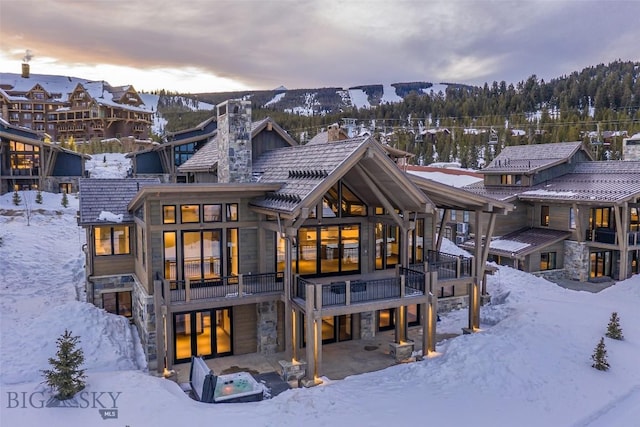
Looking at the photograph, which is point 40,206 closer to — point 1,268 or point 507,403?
point 1,268

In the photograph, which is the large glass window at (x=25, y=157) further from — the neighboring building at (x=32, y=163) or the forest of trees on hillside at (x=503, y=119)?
the forest of trees on hillside at (x=503, y=119)

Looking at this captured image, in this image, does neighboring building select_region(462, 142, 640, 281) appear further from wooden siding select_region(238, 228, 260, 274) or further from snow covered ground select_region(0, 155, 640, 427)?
wooden siding select_region(238, 228, 260, 274)

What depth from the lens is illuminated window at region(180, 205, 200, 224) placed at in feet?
47.3

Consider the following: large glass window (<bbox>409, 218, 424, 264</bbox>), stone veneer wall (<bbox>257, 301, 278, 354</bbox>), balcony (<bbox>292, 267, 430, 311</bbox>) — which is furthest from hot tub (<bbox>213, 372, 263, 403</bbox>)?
large glass window (<bbox>409, 218, 424, 264</bbox>)

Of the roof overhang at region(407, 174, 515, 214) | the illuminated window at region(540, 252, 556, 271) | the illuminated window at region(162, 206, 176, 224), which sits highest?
the roof overhang at region(407, 174, 515, 214)

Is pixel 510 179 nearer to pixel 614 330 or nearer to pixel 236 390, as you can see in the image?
pixel 614 330

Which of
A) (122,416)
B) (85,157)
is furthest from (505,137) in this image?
(122,416)

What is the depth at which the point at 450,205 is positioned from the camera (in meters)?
17.8

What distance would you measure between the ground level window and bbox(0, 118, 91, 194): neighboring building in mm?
23836

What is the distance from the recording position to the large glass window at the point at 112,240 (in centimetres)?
1742

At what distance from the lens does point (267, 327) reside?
15.4m

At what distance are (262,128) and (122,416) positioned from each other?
44.6 ft

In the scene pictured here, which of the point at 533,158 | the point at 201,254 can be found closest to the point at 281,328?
the point at 201,254

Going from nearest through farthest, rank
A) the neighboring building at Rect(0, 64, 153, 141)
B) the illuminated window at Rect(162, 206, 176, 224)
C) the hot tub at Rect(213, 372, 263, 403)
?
the hot tub at Rect(213, 372, 263, 403), the illuminated window at Rect(162, 206, 176, 224), the neighboring building at Rect(0, 64, 153, 141)
